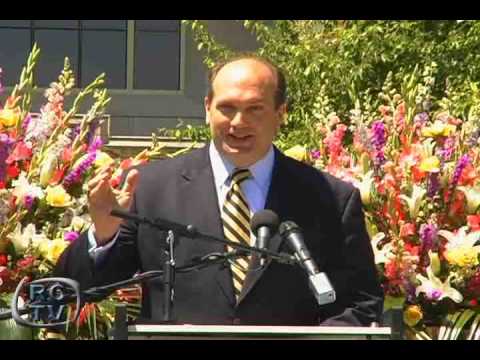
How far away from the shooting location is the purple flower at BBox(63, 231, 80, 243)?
179 inches

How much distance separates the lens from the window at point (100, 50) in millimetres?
16953

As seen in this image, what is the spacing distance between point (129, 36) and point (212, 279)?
540 inches

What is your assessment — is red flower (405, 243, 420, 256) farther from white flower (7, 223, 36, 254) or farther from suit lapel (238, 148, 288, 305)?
white flower (7, 223, 36, 254)

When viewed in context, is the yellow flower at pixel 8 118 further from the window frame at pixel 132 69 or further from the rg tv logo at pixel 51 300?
the window frame at pixel 132 69

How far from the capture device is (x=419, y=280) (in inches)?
185

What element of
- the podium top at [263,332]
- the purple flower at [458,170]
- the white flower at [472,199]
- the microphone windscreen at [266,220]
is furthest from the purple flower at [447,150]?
the podium top at [263,332]

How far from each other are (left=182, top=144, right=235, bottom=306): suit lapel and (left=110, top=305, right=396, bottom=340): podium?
1005 millimetres

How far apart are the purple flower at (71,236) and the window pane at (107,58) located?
40.7 ft

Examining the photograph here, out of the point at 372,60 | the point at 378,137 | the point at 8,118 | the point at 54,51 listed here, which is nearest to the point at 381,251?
the point at 378,137

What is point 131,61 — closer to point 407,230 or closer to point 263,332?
point 407,230

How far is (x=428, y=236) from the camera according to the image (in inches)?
187

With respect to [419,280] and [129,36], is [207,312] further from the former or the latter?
[129,36]

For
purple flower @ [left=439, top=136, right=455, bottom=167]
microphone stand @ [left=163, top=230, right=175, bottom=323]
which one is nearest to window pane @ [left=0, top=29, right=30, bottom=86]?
purple flower @ [left=439, top=136, right=455, bottom=167]

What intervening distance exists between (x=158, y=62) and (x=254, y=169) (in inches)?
524
